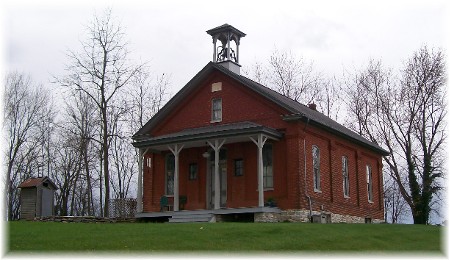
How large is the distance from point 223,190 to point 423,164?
52.6ft

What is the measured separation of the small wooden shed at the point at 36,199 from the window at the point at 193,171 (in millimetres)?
6789

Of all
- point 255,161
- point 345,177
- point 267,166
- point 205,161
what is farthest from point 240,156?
point 345,177

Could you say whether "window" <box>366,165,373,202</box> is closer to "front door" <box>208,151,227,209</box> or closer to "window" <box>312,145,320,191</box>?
"window" <box>312,145,320,191</box>

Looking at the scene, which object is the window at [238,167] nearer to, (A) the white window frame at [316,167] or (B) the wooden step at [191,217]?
(B) the wooden step at [191,217]

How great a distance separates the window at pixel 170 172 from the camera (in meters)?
30.2

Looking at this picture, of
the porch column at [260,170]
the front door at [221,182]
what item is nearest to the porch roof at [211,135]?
the porch column at [260,170]

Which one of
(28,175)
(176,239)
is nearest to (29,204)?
(176,239)

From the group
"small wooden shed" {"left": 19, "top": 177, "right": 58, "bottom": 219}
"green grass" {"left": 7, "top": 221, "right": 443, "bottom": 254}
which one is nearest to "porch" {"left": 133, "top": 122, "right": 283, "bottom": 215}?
"small wooden shed" {"left": 19, "top": 177, "right": 58, "bottom": 219}

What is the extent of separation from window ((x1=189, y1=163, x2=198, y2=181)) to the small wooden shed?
6789 millimetres

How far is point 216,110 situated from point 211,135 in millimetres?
3212

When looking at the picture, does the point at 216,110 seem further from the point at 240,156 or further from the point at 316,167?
the point at 316,167

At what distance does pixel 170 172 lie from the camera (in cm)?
3034

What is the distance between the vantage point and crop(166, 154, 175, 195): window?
30161 mm

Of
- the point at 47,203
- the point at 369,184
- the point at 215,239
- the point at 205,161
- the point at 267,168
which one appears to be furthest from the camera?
the point at 369,184
